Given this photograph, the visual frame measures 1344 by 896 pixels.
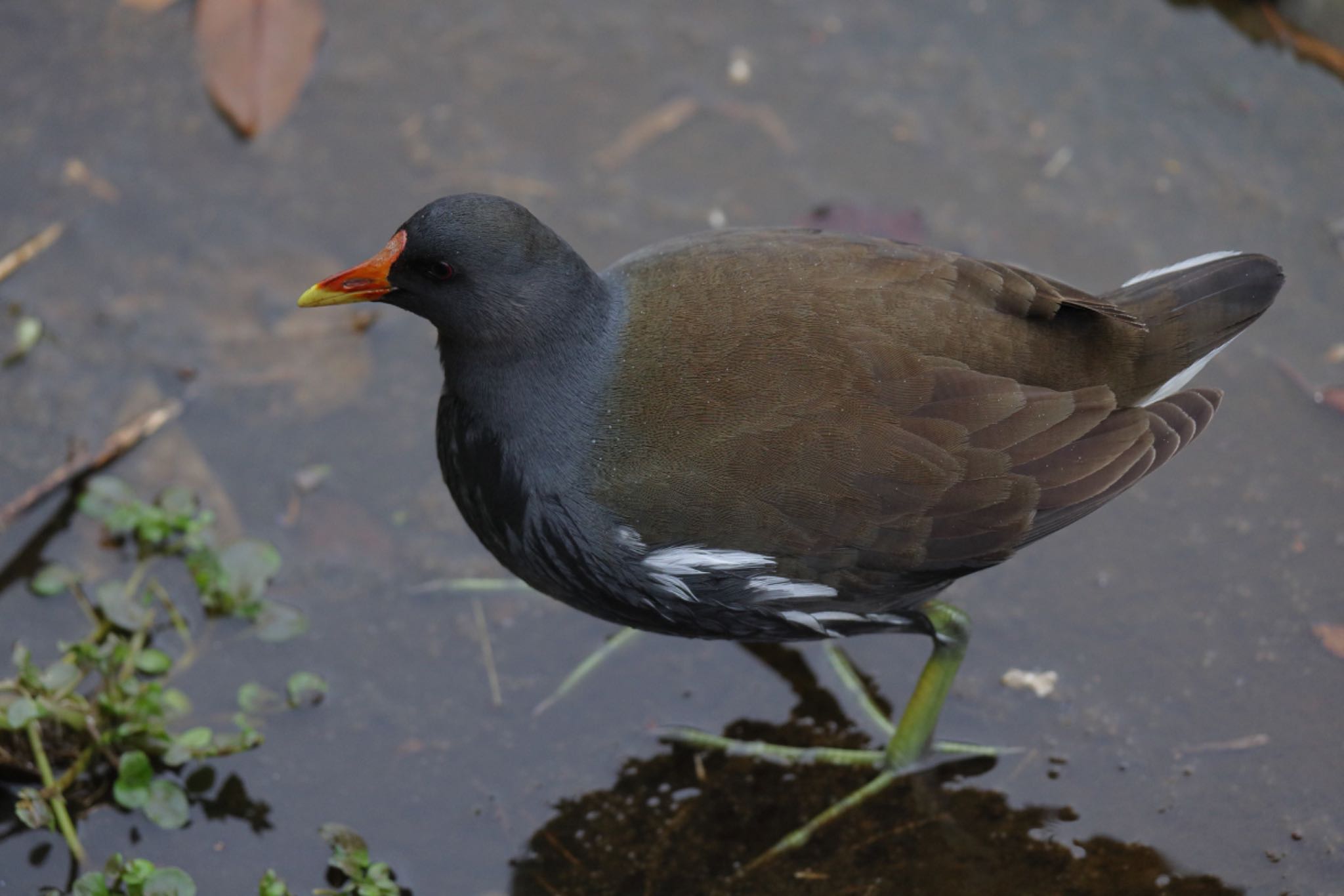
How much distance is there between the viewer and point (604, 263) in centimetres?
440

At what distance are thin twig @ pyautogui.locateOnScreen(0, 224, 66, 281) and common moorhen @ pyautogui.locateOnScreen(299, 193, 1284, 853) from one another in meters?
1.65

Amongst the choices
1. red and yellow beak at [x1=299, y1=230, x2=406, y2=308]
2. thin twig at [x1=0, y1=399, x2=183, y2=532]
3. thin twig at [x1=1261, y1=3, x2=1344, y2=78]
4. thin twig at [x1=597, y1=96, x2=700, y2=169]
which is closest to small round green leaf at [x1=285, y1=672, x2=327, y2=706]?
thin twig at [x1=0, y1=399, x2=183, y2=532]

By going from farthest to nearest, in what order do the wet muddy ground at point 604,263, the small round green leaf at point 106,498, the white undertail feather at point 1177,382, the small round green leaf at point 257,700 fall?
the small round green leaf at point 106,498 < the small round green leaf at point 257,700 < the wet muddy ground at point 604,263 < the white undertail feather at point 1177,382

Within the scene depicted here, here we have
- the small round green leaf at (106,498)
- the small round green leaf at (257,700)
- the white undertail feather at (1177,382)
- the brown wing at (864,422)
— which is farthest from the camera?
the small round green leaf at (106,498)

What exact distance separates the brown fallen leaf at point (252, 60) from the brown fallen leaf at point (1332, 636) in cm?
349

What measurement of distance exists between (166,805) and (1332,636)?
2.91 metres

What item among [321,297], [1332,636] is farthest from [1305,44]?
[321,297]

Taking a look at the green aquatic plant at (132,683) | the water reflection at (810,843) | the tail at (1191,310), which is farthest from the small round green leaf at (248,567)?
the tail at (1191,310)

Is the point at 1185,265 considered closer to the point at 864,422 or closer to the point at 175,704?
the point at 864,422

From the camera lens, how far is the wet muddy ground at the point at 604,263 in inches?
134

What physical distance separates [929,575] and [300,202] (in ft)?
8.09

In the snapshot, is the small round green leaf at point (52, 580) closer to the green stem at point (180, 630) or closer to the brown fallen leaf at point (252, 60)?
the green stem at point (180, 630)

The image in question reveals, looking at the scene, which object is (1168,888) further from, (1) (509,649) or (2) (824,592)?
(1) (509,649)

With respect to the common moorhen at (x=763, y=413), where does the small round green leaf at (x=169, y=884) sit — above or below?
below
